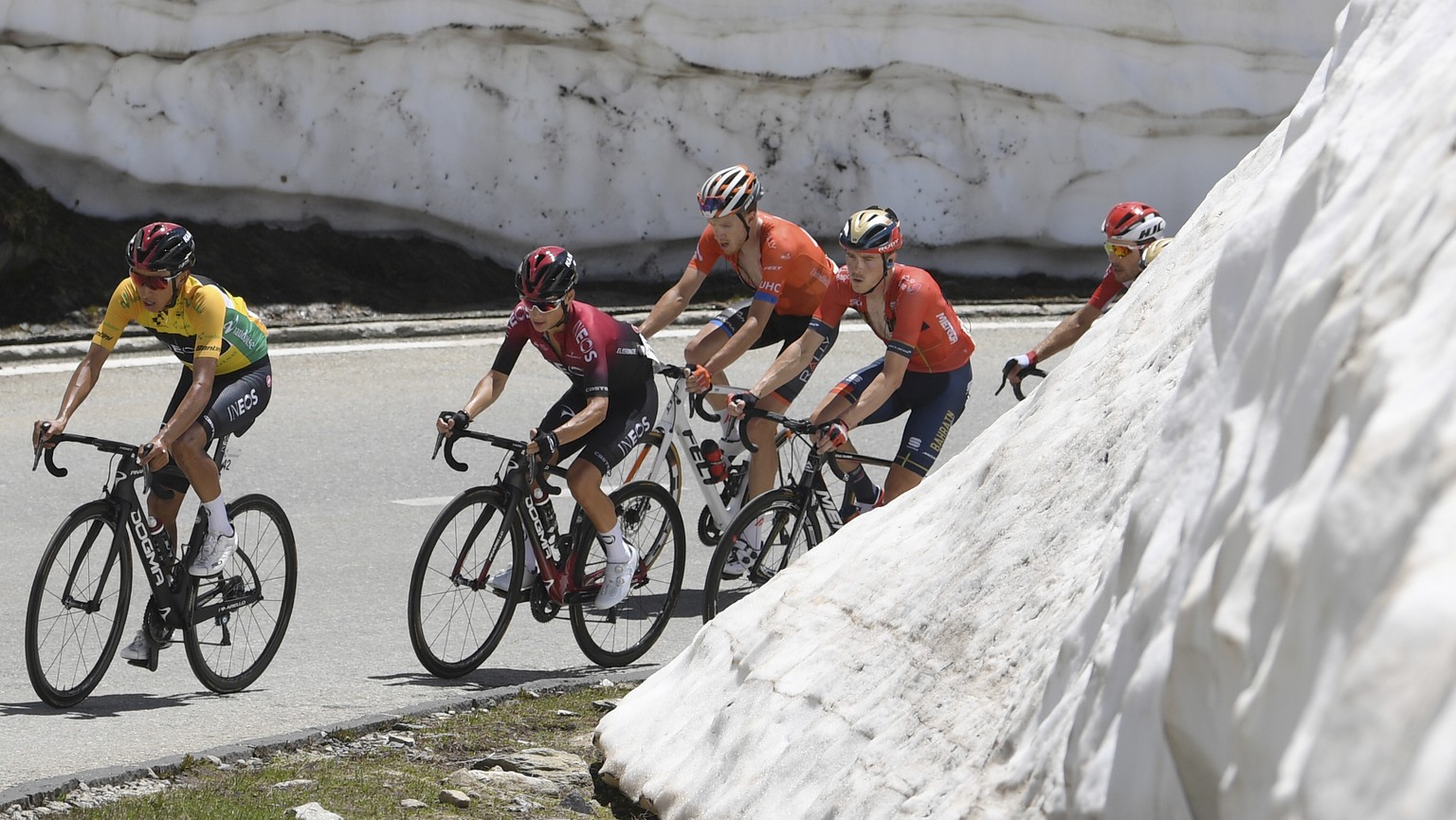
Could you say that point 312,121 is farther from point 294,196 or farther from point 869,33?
point 869,33

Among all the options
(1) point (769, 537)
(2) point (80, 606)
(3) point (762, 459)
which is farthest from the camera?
(3) point (762, 459)

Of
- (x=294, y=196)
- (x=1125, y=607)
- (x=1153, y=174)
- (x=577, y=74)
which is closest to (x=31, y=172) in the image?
(x=294, y=196)

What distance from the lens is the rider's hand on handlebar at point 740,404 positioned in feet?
25.5

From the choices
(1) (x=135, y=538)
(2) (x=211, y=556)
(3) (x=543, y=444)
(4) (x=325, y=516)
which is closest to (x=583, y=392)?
(3) (x=543, y=444)

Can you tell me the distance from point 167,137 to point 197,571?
938cm

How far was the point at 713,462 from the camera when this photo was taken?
8867 mm

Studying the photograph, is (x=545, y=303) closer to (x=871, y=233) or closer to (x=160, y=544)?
(x=871, y=233)

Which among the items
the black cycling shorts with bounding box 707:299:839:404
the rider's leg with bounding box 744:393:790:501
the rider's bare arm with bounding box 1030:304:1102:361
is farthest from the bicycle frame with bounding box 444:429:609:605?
the rider's bare arm with bounding box 1030:304:1102:361

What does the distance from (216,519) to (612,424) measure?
1833 mm

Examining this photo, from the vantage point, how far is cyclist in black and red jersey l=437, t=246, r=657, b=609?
295 inches

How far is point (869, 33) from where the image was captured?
56.5ft

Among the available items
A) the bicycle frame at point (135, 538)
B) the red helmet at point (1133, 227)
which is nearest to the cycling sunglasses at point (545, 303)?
the bicycle frame at point (135, 538)

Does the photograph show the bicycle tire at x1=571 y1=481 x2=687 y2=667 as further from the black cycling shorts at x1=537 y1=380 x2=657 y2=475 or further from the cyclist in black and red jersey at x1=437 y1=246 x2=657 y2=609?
the black cycling shorts at x1=537 y1=380 x2=657 y2=475

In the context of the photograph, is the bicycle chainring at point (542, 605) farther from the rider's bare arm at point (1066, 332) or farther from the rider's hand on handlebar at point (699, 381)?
the rider's bare arm at point (1066, 332)
